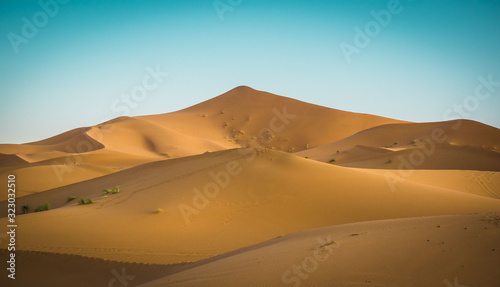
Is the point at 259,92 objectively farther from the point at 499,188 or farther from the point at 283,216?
the point at 283,216

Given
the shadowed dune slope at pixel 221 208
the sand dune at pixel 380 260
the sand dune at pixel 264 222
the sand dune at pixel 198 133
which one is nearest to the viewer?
the sand dune at pixel 380 260

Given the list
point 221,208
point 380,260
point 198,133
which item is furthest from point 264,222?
point 198,133

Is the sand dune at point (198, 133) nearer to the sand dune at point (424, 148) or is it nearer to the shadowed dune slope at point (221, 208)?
the sand dune at point (424, 148)

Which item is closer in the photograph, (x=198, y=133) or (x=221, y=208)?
(x=221, y=208)

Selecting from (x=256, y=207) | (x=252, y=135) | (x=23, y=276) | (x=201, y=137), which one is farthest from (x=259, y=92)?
(x=23, y=276)

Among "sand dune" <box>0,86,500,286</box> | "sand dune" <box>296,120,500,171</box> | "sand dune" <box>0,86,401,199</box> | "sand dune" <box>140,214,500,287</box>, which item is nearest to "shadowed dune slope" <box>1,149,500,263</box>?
"sand dune" <box>0,86,500,286</box>

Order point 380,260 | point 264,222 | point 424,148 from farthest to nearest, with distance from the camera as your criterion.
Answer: point 424,148
point 264,222
point 380,260

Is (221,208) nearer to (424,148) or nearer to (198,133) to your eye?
(424,148)

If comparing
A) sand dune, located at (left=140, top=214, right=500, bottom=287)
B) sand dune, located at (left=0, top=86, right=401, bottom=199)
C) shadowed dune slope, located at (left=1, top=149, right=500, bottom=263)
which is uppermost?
sand dune, located at (left=0, top=86, right=401, bottom=199)

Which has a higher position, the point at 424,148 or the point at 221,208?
the point at 424,148

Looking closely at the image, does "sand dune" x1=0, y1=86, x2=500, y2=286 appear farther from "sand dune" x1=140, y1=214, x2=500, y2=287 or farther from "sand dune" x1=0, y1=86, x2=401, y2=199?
"sand dune" x1=0, y1=86, x2=401, y2=199

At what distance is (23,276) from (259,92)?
68.8 meters

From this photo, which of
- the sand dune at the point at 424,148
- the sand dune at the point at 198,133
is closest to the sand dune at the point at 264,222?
the sand dune at the point at 424,148

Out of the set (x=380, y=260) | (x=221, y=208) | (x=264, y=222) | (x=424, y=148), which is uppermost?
(x=424, y=148)
